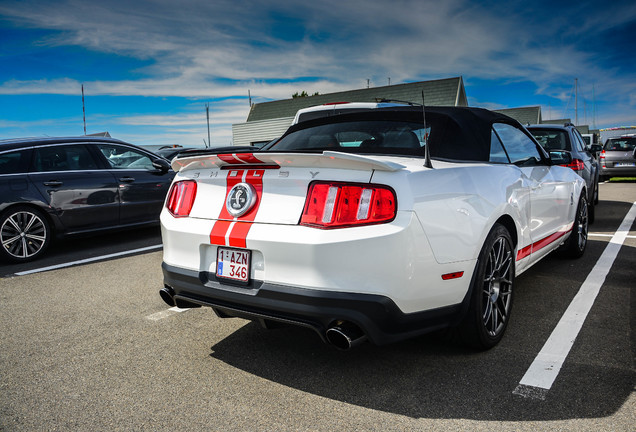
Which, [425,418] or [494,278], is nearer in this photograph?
[425,418]

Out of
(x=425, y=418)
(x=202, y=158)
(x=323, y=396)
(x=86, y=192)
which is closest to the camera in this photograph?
(x=425, y=418)

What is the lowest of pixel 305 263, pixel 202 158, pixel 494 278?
pixel 494 278

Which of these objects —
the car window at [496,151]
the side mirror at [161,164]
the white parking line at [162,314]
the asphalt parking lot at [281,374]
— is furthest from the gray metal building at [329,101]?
the asphalt parking lot at [281,374]

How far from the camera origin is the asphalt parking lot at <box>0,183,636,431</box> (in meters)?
2.35

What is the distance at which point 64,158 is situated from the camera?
648cm

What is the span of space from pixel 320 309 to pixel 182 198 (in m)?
1.21

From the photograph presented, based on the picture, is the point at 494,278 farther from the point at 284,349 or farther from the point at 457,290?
the point at 284,349

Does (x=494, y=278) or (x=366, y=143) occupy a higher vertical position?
(x=366, y=143)

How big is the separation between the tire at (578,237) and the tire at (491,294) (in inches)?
90.5

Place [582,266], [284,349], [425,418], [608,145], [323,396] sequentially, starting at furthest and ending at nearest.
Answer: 1. [608,145]
2. [582,266]
3. [284,349]
4. [323,396]
5. [425,418]

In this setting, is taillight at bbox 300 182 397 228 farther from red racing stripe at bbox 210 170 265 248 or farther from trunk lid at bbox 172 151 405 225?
red racing stripe at bbox 210 170 265 248

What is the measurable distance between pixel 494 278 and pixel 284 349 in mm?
1342

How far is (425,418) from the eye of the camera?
233 centimetres

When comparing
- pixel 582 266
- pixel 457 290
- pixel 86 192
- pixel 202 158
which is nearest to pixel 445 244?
pixel 457 290
